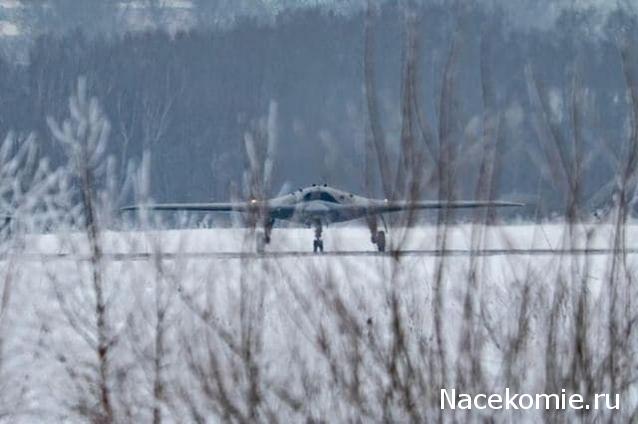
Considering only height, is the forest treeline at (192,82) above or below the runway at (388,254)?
above

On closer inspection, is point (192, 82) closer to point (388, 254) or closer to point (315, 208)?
point (315, 208)

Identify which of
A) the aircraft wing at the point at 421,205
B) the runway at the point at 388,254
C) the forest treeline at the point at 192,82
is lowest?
the runway at the point at 388,254

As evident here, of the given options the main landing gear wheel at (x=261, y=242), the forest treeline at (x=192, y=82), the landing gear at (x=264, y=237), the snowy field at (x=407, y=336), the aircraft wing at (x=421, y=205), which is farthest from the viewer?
the forest treeline at (x=192, y=82)

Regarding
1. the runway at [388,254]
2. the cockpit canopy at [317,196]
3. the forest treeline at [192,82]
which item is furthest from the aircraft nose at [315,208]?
the runway at [388,254]

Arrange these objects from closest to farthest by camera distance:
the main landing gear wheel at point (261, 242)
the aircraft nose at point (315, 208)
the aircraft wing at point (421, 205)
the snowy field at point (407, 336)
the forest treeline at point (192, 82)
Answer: the snowy field at point (407, 336), the aircraft wing at point (421, 205), the main landing gear wheel at point (261, 242), the aircraft nose at point (315, 208), the forest treeline at point (192, 82)

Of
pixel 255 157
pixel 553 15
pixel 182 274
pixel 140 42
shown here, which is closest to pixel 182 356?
pixel 182 274

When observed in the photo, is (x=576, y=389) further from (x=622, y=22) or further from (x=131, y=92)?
(x=131, y=92)

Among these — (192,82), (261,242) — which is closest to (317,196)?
(261,242)

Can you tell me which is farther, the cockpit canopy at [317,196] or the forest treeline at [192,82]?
the forest treeline at [192,82]

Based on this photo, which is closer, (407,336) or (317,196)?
(407,336)

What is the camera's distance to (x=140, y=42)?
59875 millimetres

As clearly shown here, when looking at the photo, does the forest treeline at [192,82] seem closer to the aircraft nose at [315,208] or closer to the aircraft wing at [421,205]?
the aircraft nose at [315,208]

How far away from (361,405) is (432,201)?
2.51 ft

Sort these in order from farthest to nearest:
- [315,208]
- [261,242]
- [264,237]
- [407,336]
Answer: [315,208]
[261,242]
[264,237]
[407,336]
